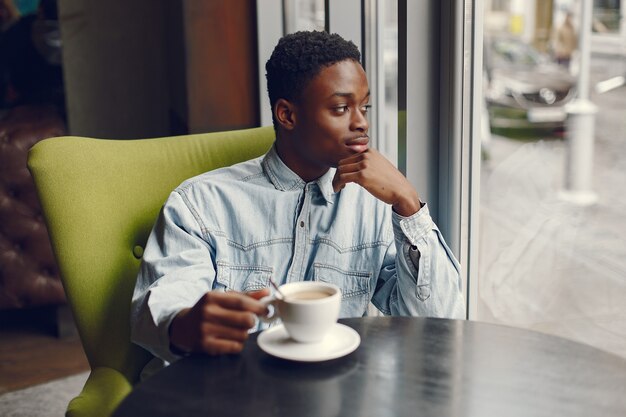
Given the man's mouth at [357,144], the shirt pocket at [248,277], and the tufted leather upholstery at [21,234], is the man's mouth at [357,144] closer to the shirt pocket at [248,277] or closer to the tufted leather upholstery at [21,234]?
the shirt pocket at [248,277]

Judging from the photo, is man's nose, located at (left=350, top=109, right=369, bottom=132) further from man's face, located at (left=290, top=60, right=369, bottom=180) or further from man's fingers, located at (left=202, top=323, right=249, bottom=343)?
man's fingers, located at (left=202, top=323, right=249, bottom=343)

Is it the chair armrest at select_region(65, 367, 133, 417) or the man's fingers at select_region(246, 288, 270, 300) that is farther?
the chair armrest at select_region(65, 367, 133, 417)

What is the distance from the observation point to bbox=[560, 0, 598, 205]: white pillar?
54.4 inches

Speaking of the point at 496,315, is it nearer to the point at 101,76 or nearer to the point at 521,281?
the point at 521,281

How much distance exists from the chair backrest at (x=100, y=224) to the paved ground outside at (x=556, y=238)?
79 cm

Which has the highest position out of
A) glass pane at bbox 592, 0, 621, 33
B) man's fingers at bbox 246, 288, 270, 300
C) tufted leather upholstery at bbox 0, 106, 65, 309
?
glass pane at bbox 592, 0, 621, 33

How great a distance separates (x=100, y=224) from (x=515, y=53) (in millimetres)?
924

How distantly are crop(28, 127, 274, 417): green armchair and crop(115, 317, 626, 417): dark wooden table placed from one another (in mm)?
452

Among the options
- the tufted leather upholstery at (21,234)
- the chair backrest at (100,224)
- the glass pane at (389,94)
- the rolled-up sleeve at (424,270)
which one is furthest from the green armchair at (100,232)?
the tufted leather upholstery at (21,234)

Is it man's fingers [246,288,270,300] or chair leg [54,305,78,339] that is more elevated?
man's fingers [246,288,270,300]

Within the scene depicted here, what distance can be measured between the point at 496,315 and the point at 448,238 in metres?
0.25

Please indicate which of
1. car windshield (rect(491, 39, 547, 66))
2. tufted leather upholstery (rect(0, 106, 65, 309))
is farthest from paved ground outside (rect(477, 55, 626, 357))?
tufted leather upholstery (rect(0, 106, 65, 309))

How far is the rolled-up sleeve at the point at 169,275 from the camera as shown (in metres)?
1.29

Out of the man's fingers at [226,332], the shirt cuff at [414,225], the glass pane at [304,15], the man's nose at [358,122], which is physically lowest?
the man's fingers at [226,332]
